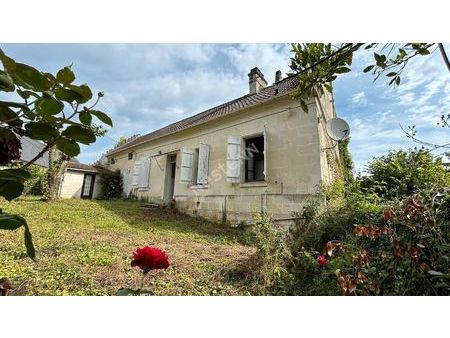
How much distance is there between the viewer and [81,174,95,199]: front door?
54.1 feet

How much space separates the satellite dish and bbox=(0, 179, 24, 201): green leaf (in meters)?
6.88

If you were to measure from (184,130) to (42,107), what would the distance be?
397 inches

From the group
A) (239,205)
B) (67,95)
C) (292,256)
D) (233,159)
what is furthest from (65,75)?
(239,205)

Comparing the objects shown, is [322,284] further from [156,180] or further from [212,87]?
[156,180]

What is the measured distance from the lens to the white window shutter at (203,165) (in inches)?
359

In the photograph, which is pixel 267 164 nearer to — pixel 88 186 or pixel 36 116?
pixel 36 116

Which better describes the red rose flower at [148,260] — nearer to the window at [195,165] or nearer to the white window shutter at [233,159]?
the white window shutter at [233,159]

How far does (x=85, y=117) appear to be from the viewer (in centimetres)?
73

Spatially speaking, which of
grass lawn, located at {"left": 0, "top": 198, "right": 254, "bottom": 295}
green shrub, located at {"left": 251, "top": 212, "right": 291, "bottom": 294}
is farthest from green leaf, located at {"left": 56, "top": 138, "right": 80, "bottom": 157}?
green shrub, located at {"left": 251, "top": 212, "right": 291, "bottom": 294}

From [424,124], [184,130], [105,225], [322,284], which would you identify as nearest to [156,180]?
[184,130]

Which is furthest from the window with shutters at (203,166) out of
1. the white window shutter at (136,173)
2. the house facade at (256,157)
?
the white window shutter at (136,173)

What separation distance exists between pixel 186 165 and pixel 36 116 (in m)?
Result: 9.03

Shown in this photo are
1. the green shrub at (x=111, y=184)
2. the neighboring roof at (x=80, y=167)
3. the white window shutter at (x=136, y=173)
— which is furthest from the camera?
the neighboring roof at (x=80, y=167)

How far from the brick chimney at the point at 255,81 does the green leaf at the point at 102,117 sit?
10.5 meters
